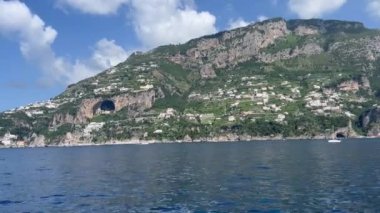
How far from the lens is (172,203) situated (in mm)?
68188

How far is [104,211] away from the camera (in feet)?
208

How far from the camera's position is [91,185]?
9338 centimetres

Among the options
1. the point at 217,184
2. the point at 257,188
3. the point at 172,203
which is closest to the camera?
the point at 172,203

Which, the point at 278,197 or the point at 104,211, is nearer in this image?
the point at 104,211

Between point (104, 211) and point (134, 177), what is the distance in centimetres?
4229

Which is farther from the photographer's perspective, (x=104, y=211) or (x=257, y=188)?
(x=257, y=188)

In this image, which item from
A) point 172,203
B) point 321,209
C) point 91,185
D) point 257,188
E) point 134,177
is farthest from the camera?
point 134,177

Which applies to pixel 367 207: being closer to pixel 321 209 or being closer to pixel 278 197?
pixel 321 209

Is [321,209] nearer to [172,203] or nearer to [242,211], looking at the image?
[242,211]

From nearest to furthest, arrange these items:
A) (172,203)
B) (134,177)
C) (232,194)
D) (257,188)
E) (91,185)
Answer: (172,203) → (232,194) → (257,188) → (91,185) → (134,177)

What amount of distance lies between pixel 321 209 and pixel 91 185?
1877 inches

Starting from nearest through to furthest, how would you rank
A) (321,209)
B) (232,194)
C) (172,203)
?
(321,209), (172,203), (232,194)

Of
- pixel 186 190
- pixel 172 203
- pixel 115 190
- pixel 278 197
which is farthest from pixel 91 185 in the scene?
pixel 278 197

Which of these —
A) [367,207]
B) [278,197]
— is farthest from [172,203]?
[367,207]
